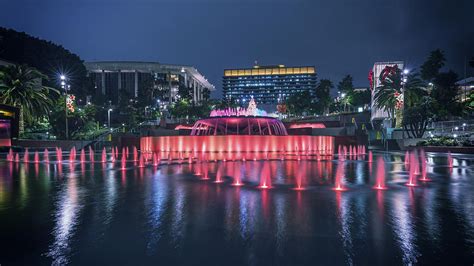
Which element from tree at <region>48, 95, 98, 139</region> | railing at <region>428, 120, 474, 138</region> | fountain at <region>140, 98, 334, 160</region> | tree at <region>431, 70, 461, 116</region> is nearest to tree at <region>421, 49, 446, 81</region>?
tree at <region>431, 70, 461, 116</region>

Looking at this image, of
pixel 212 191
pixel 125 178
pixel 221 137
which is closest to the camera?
pixel 212 191

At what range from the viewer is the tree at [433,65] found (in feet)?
227

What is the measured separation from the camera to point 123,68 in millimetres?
125000

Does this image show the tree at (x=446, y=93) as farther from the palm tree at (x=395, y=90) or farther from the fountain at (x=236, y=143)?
the fountain at (x=236, y=143)

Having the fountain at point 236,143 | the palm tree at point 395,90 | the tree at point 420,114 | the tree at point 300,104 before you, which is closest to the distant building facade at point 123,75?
the tree at point 300,104

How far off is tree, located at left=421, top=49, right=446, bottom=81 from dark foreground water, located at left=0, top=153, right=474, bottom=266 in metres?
68.6

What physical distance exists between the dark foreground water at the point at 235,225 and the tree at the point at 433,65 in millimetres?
68625

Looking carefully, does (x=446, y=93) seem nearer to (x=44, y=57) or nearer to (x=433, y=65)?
(x=433, y=65)

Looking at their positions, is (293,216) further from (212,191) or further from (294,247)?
(212,191)

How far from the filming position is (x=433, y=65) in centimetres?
7000

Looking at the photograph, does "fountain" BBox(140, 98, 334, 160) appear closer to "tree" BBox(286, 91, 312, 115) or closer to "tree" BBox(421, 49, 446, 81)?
"tree" BBox(421, 49, 446, 81)

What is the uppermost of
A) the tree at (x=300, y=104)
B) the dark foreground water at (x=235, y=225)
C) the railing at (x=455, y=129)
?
the tree at (x=300, y=104)

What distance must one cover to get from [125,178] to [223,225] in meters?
8.03

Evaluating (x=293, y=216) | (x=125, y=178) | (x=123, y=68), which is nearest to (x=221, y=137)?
(x=125, y=178)
